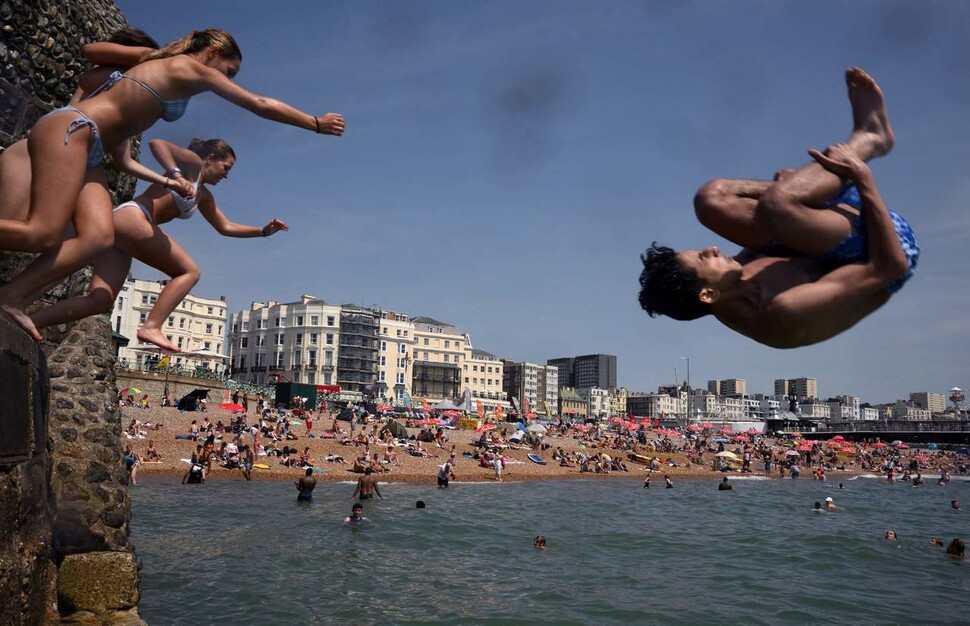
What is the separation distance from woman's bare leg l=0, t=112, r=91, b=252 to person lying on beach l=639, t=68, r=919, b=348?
3216 millimetres

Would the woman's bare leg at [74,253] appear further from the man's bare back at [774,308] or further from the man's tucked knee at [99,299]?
the man's bare back at [774,308]

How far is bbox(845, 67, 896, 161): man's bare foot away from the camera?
319cm

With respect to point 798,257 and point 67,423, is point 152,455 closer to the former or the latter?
point 67,423

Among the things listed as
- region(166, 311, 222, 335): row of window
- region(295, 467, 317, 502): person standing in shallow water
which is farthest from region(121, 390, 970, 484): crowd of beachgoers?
region(166, 311, 222, 335): row of window

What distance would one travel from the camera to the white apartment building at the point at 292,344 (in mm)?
113688

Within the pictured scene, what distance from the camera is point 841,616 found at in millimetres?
15625

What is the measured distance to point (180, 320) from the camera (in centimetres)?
9756

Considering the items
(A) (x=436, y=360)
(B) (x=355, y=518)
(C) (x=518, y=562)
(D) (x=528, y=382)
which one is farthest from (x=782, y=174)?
(D) (x=528, y=382)

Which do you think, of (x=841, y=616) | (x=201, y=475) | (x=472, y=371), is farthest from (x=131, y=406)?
(x=472, y=371)

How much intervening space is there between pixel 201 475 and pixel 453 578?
18732 millimetres

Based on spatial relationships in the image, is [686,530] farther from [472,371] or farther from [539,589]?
[472,371]

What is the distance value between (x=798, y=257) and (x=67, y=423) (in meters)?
10.2

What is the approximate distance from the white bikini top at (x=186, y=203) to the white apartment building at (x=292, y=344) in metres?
110

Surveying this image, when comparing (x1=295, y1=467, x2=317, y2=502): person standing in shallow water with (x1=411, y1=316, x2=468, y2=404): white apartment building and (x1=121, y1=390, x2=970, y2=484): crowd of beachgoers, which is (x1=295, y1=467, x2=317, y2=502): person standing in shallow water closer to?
(x1=121, y1=390, x2=970, y2=484): crowd of beachgoers
